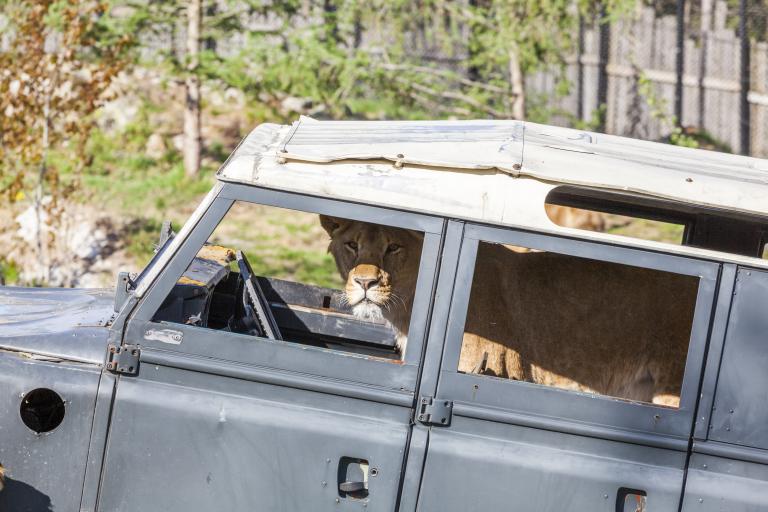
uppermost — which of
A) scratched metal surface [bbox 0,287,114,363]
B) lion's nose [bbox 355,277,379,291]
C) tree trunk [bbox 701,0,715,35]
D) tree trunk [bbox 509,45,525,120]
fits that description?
tree trunk [bbox 701,0,715,35]

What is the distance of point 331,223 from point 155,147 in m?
8.91

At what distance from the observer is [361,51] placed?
984 cm

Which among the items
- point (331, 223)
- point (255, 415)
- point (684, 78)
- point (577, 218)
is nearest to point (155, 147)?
point (577, 218)

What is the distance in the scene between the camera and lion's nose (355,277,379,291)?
4277mm

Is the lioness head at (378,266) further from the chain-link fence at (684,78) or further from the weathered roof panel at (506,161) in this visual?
the chain-link fence at (684,78)

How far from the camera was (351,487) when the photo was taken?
129 inches

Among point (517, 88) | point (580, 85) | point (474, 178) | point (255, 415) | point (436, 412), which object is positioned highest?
point (580, 85)

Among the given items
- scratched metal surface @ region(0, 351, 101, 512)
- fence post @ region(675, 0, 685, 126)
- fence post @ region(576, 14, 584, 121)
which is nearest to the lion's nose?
scratched metal surface @ region(0, 351, 101, 512)

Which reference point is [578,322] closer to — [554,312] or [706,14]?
[554,312]

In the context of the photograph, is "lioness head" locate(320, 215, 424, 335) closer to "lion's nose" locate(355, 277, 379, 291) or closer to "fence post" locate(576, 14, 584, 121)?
"lion's nose" locate(355, 277, 379, 291)

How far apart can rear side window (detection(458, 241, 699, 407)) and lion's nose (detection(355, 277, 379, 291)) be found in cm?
42

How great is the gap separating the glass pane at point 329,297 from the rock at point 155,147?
26.4ft

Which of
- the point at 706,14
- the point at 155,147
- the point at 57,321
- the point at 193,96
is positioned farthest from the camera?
the point at 706,14

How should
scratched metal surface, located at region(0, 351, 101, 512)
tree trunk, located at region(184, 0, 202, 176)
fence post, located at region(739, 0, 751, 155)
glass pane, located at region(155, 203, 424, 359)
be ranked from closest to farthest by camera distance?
scratched metal surface, located at region(0, 351, 101, 512)
glass pane, located at region(155, 203, 424, 359)
tree trunk, located at region(184, 0, 202, 176)
fence post, located at region(739, 0, 751, 155)
